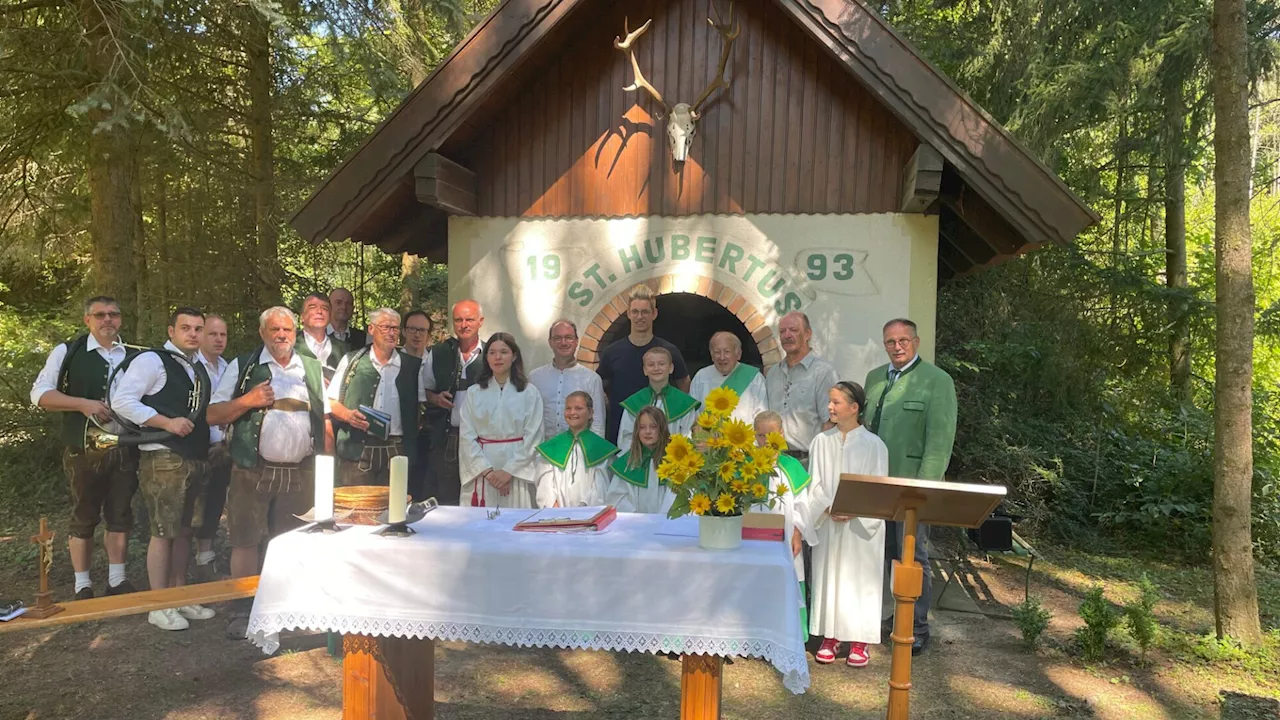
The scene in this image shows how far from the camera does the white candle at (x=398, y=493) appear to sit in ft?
11.6

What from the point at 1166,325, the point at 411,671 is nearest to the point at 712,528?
the point at 411,671

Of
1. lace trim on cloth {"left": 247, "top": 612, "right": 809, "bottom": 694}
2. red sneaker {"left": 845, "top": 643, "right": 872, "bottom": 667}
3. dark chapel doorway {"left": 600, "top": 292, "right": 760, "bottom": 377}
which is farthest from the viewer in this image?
dark chapel doorway {"left": 600, "top": 292, "right": 760, "bottom": 377}

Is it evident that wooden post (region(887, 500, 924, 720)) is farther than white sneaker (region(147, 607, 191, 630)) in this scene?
No

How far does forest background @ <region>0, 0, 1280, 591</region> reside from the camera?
777 centimetres

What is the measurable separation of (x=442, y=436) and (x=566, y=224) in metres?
1.84

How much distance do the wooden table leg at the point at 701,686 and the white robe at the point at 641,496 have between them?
1.78 meters

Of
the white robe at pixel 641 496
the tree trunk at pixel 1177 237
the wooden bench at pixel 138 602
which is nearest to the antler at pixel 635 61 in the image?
the white robe at pixel 641 496

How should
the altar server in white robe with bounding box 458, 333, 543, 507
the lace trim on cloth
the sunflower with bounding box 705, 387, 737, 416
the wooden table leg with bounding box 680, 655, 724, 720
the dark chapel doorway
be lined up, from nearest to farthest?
the lace trim on cloth < the wooden table leg with bounding box 680, 655, 724, 720 < the sunflower with bounding box 705, 387, 737, 416 < the altar server in white robe with bounding box 458, 333, 543, 507 < the dark chapel doorway

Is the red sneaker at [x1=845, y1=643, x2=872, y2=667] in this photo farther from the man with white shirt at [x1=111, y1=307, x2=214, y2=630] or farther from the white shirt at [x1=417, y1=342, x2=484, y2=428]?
the man with white shirt at [x1=111, y1=307, x2=214, y2=630]

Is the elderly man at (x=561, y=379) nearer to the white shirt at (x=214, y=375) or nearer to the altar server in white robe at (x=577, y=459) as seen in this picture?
the altar server in white robe at (x=577, y=459)

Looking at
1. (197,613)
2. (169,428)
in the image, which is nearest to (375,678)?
(169,428)

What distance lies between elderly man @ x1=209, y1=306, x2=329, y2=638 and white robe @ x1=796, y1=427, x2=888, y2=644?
3.03 meters

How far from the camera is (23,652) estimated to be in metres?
5.05

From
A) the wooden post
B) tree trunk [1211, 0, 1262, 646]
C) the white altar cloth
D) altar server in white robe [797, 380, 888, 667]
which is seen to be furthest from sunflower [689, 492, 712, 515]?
tree trunk [1211, 0, 1262, 646]
